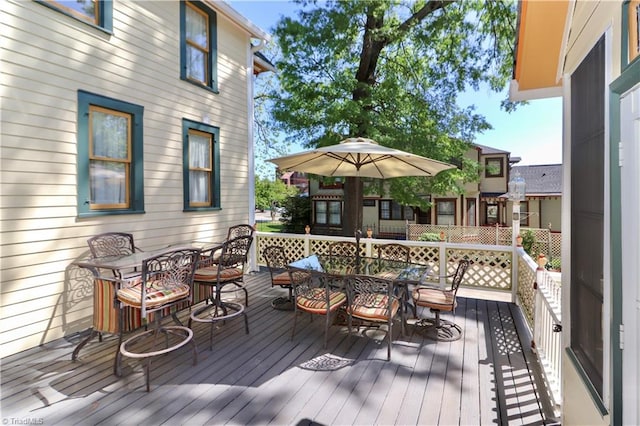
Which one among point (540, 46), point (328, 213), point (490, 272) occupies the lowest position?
point (490, 272)

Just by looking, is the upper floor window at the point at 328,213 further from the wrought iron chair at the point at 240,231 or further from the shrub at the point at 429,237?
the wrought iron chair at the point at 240,231

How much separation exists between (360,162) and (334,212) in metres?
13.9

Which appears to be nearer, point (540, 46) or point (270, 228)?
point (540, 46)

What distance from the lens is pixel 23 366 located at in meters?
3.34

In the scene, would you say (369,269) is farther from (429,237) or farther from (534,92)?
(429,237)

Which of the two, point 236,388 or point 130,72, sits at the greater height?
point 130,72

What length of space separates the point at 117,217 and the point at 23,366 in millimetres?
2088

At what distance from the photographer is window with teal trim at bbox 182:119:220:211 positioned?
591cm

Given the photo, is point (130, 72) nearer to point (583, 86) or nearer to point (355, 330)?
point (355, 330)

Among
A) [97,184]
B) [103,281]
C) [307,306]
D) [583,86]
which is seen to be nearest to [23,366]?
[103,281]

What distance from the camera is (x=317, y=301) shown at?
12.6 ft

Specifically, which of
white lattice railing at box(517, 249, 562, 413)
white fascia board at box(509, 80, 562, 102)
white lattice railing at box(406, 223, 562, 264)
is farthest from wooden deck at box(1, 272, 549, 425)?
white lattice railing at box(406, 223, 562, 264)

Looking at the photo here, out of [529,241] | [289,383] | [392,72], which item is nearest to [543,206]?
[529,241]

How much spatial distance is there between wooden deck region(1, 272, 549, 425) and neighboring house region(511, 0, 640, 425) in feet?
2.41
